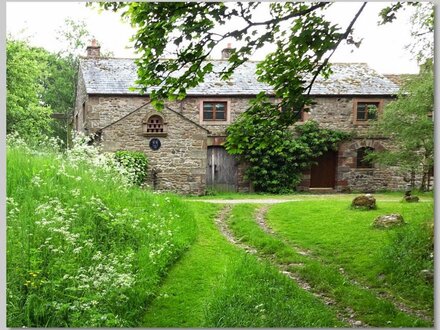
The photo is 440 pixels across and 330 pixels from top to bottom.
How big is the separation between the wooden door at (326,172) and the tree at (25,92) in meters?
2.90

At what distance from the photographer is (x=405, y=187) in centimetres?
407

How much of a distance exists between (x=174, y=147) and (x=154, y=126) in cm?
53

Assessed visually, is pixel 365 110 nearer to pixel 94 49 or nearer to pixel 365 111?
pixel 365 111

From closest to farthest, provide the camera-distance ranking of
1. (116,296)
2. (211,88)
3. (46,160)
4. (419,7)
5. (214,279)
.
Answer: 1. (116,296)
2. (214,279)
3. (419,7)
4. (46,160)
5. (211,88)

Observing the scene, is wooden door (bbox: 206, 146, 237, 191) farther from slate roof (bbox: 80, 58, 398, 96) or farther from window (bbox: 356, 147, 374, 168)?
window (bbox: 356, 147, 374, 168)

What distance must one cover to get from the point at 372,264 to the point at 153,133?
3.20 m

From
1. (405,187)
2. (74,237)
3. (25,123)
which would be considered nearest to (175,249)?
(74,237)

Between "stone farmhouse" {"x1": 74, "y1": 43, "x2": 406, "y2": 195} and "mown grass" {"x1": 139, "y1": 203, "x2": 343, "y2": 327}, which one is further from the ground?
"stone farmhouse" {"x1": 74, "y1": 43, "x2": 406, "y2": 195}

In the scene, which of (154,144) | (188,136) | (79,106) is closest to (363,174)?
(188,136)

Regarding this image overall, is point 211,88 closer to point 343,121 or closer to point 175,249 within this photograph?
point 343,121

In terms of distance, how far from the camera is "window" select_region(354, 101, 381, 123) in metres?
4.79

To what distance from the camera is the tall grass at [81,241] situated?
2.97m

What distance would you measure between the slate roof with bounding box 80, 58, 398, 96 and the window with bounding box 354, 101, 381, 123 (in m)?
0.15

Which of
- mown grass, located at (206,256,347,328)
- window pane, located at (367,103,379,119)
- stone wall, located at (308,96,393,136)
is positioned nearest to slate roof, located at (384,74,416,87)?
stone wall, located at (308,96,393,136)
